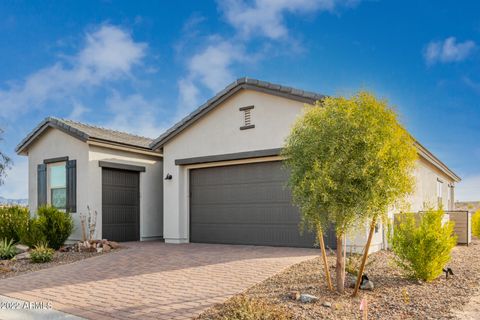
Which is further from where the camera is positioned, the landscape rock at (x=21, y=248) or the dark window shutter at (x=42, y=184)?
the dark window shutter at (x=42, y=184)

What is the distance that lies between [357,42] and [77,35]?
9.94 meters

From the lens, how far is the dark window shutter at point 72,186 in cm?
1367

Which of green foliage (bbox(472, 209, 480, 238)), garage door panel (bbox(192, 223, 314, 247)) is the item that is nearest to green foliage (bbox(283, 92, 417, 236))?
garage door panel (bbox(192, 223, 314, 247))

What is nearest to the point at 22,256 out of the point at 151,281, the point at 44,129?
the point at 44,129

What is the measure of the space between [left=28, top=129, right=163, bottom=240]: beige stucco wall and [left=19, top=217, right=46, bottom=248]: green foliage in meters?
1.47

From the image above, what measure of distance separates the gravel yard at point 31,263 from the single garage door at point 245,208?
3.51 m

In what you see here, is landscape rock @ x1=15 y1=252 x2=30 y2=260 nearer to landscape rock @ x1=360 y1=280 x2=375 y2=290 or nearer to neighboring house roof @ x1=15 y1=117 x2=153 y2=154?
neighboring house roof @ x1=15 y1=117 x2=153 y2=154

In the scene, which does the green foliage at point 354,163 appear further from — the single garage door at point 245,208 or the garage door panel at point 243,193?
the garage door panel at point 243,193

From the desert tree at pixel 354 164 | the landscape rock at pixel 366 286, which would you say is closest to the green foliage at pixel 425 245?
the landscape rock at pixel 366 286

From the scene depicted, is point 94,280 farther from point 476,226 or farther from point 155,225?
point 476,226

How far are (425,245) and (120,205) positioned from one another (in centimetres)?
1055

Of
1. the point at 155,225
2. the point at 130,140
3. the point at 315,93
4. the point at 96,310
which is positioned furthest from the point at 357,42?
the point at 96,310

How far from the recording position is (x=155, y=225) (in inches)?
607

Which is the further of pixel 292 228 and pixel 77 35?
pixel 77 35
